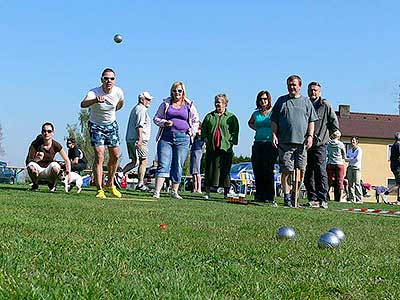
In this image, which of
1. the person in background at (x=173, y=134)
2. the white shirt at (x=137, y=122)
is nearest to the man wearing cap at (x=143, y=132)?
the white shirt at (x=137, y=122)

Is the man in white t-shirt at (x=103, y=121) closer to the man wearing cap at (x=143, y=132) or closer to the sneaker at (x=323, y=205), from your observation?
the man wearing cap at (x=143, y=132)

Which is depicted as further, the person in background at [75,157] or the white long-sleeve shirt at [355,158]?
the white long-sleeve shirt at [355,158]

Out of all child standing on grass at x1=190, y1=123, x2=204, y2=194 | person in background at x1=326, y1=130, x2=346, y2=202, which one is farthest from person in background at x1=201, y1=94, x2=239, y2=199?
person in background at x1=326, y1=130, x2=346, y2=202

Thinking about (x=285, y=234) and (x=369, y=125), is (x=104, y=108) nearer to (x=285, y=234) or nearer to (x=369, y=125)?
(x=285, y=234)

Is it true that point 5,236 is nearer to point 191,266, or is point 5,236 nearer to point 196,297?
point 191,266

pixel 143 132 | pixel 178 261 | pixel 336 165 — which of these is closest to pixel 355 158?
pixel 336 165

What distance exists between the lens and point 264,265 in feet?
12.9

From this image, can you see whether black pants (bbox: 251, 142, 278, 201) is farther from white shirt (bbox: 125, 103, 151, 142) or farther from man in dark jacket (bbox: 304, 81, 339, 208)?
white shirt (bbox: 125, 103, 151, 142)

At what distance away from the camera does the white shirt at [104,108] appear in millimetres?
10875

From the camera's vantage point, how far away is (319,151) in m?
11.9

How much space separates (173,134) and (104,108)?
1581mm

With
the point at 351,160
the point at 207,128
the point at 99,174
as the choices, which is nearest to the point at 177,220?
the point at 99,174

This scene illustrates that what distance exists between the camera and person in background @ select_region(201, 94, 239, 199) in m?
13.1

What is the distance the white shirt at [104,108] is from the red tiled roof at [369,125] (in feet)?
172
